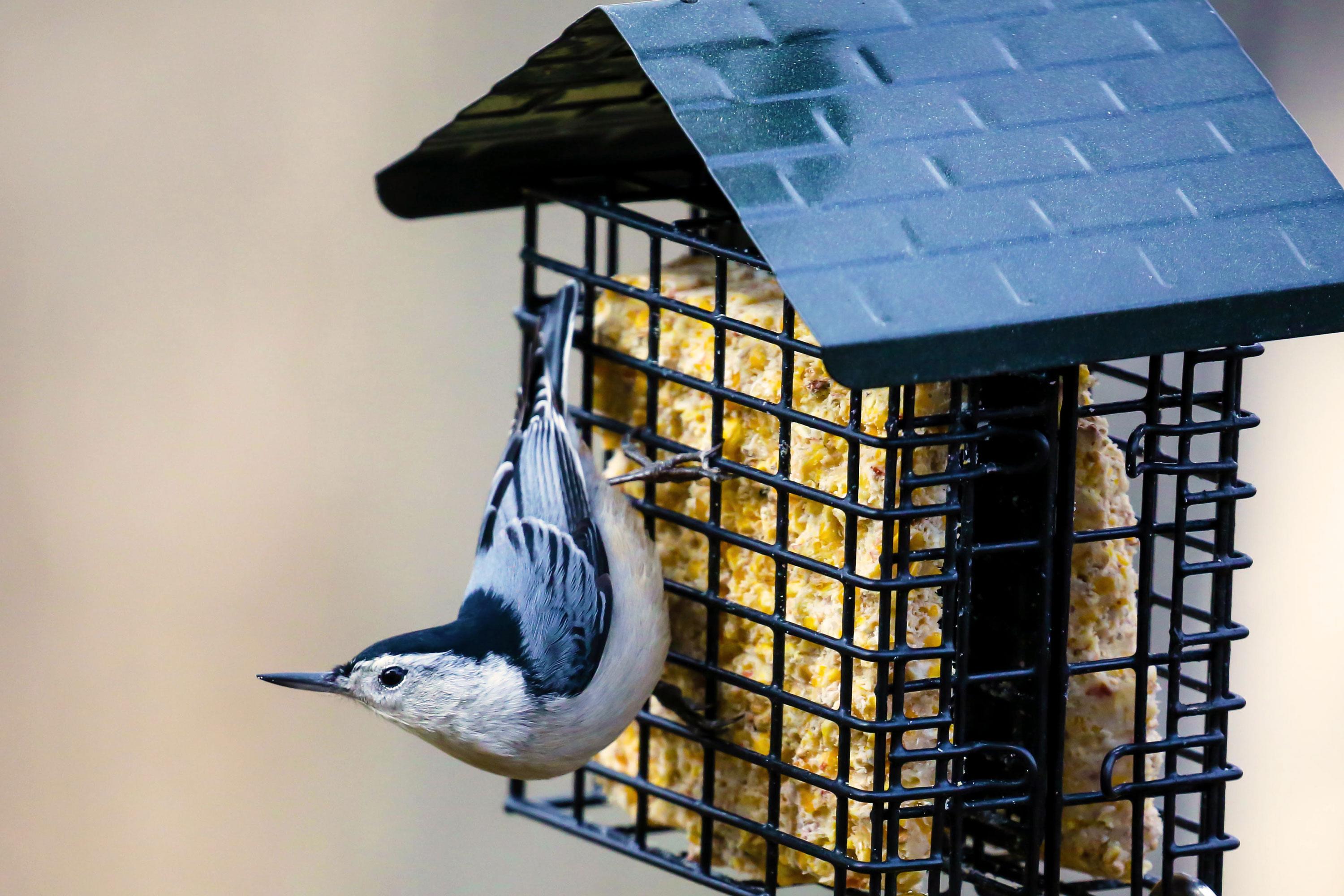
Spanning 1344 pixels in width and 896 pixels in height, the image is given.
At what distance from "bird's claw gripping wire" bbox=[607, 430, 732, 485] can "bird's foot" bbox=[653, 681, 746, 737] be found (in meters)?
0.37

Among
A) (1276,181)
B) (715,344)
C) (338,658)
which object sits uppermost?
(1276,181)

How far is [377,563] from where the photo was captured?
5.32m

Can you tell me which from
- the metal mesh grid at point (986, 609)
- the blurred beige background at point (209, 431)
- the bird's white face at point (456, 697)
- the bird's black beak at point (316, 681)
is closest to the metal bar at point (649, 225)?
the metal mesh grid at point (986, 609)

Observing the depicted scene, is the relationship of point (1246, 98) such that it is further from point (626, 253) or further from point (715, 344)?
point (626, 253)

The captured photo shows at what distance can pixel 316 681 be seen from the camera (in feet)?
8.64

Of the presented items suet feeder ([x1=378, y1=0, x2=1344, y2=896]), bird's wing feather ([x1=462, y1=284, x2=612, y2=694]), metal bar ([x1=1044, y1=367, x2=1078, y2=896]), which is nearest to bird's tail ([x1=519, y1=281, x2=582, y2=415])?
bird's wing feather ([x1=462, y1=284, x2=612, y2=694])

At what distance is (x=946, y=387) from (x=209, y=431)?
356 cm

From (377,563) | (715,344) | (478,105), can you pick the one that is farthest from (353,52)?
(715,344)

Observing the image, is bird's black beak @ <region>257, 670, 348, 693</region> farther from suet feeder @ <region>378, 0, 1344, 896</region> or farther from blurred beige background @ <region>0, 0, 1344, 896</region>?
blurred beige background @ <region>0, 0, 1344, 896</region>

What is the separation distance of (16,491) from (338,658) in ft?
4.04

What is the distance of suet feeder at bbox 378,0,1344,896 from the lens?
2115mm

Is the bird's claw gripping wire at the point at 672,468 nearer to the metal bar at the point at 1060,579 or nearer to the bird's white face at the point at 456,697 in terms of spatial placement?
the bird's white face at the point at 456,697

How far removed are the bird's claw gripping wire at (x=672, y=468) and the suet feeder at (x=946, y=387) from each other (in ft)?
0.11

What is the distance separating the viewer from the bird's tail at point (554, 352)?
114 inches
